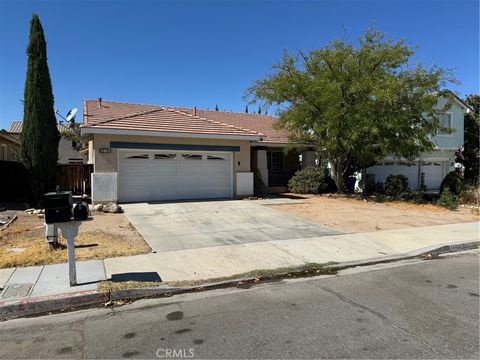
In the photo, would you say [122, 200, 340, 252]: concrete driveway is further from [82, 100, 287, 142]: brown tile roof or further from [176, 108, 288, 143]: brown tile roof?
[176, 108, 288, 143]: brown tile roof

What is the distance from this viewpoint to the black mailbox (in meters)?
5.80

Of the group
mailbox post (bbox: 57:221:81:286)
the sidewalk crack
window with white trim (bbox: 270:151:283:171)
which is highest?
window with white trim (bbox: 270:151:283:171)

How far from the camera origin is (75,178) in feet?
54.8

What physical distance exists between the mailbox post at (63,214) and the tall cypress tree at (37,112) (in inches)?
396

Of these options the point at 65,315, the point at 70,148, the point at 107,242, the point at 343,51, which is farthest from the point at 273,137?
the point at 70,148

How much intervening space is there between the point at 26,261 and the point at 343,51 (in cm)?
1658

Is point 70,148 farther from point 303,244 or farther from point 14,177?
point 303,244

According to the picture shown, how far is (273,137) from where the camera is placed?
78.1 feet

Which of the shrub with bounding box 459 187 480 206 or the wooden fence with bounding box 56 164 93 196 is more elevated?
the wooden fence with bounding box 56 164 93 196

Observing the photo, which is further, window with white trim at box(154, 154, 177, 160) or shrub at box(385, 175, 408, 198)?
shrub at box(385, 175, 408, 198)

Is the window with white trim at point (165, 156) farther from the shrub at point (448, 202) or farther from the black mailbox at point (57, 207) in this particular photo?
the shrub at point (448, 202)

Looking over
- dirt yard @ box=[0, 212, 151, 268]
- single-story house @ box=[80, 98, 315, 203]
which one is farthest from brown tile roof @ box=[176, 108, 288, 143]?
dirt yard @ box=[0, 212, 151, 268]

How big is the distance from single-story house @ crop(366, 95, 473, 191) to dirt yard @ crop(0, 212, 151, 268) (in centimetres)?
1997

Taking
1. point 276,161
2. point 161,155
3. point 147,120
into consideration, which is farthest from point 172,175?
point 276,161
